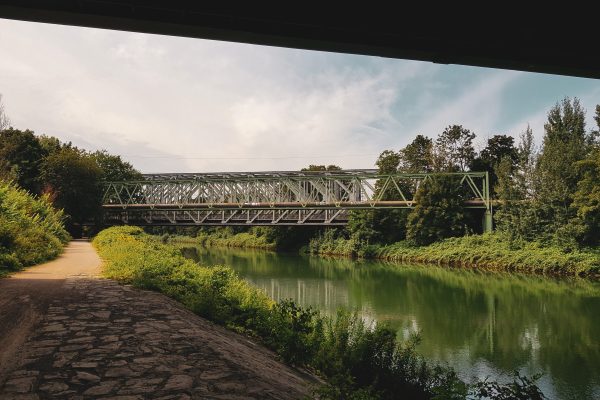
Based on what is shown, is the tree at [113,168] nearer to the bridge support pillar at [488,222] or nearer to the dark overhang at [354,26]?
the bridge support pillar at [488,222]

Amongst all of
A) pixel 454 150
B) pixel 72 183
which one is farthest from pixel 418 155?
pixel 72 183

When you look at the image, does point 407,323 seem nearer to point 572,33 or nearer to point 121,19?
point 572,33

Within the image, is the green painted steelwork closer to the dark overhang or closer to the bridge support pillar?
the bridge support pillar

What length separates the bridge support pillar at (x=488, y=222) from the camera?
46097mm

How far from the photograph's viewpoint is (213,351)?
6.29 meters

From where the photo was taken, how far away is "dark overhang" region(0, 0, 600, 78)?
624cm

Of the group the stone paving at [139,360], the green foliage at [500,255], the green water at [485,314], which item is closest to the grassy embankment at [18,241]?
the stone paving at [139,360]

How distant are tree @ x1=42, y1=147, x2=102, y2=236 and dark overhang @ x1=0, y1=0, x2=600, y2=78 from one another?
3782cm

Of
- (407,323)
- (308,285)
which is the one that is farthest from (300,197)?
(407,323)

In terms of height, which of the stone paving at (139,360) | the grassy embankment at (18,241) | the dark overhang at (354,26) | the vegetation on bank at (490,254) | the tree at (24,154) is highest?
the tree at (24,154)

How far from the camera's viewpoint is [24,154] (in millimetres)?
42531

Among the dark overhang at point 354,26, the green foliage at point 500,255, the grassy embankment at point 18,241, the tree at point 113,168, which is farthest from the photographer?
the tree at point 113,168

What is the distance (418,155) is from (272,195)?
22973 mm

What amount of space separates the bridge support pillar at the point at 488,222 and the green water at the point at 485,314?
1362 cm
